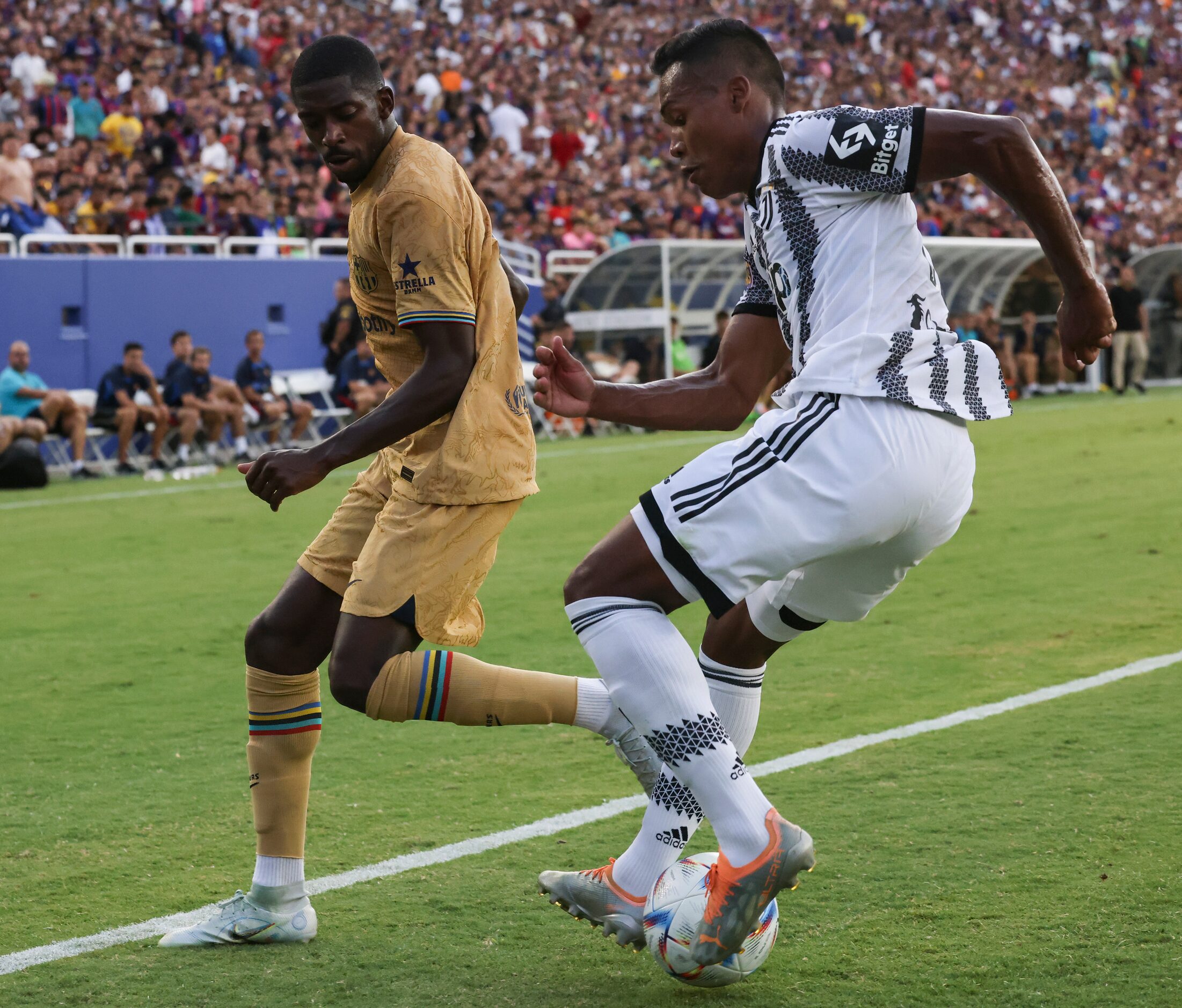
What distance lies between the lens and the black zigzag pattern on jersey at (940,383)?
292 cm

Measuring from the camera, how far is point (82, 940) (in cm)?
339

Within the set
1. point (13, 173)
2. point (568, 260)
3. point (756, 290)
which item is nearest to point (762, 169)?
point (756, 290)

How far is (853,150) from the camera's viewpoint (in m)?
2.83

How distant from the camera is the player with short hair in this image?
3486 mm

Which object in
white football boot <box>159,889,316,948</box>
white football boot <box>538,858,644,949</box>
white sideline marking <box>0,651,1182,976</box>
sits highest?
white football boot <box>538,858,644,949</box>

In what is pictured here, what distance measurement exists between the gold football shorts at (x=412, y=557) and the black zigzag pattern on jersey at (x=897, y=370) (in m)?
1.13

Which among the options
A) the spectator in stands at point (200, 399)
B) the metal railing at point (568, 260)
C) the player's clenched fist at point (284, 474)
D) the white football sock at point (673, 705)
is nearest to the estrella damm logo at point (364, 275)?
the player's clenched fist at point (284, 474)

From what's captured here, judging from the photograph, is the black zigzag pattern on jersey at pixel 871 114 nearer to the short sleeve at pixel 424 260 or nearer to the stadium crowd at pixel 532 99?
the short sleeve at pixel 424 260

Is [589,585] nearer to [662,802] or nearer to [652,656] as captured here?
[652,656]

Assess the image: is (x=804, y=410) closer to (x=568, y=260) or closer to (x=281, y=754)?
(x=281, y=754)

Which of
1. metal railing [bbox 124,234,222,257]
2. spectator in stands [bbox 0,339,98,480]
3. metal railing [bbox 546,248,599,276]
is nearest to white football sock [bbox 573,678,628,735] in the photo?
spectator in stands [bbox 0,339,98,480]

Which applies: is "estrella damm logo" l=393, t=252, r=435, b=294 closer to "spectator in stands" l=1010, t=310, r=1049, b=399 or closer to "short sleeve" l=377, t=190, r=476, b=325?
"short sleeve" l=377, t=190, r=476, b=325

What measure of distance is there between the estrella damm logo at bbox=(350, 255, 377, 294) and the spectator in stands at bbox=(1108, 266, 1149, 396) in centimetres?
2373

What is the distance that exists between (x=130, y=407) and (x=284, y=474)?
13.1 meters
